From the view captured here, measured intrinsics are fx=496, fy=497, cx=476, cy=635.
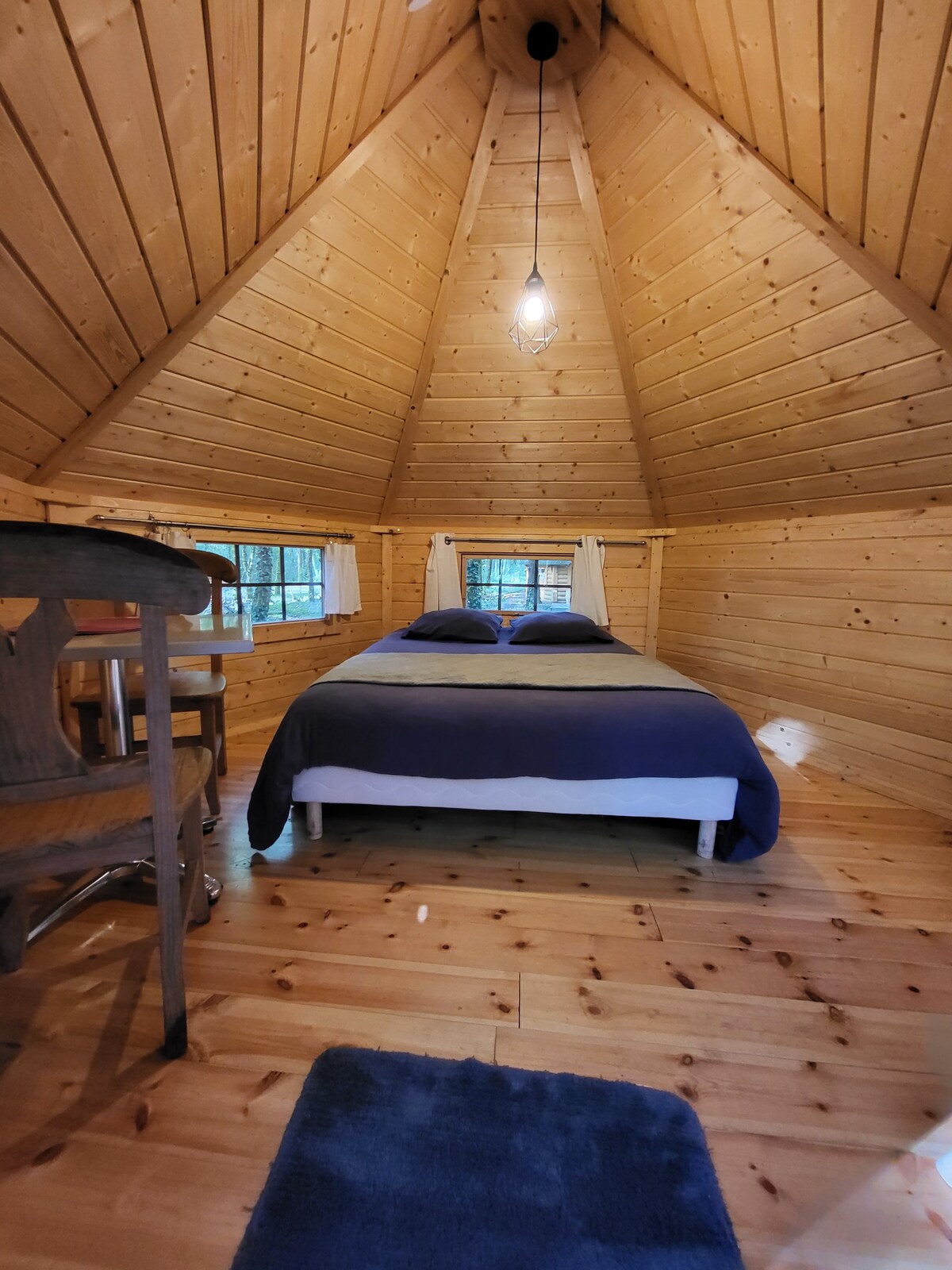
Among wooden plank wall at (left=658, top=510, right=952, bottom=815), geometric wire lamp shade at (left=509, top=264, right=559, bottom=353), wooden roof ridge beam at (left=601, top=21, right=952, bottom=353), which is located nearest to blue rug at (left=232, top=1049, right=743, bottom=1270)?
wooden plank wall at (left=658, top=510, right=952, bottom=815)

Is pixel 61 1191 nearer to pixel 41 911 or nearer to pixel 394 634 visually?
pixel 41 911

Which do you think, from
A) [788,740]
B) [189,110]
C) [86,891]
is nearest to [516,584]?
[788,740]

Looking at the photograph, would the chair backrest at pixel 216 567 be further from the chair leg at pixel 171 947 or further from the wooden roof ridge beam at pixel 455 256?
the wooden roof ridge beam at pixel 455 256

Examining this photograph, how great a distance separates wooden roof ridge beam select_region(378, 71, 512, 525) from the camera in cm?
229

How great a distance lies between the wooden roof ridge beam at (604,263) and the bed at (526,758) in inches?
80.2

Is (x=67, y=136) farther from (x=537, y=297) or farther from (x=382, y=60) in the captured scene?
(x=537, y=297)

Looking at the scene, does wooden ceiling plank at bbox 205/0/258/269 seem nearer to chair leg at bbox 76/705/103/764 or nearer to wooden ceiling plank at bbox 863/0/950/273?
wooden ceiling plank at bbox 863/0/950/273

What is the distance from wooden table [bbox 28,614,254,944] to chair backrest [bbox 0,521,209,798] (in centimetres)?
21

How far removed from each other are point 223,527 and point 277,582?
0.61 metres

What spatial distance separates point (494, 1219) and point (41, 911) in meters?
1.46

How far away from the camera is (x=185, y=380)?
2.34 metres

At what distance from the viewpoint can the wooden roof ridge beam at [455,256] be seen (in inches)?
90.1

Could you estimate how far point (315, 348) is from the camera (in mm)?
2598

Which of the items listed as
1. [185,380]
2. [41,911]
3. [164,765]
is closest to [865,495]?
[164,765]
